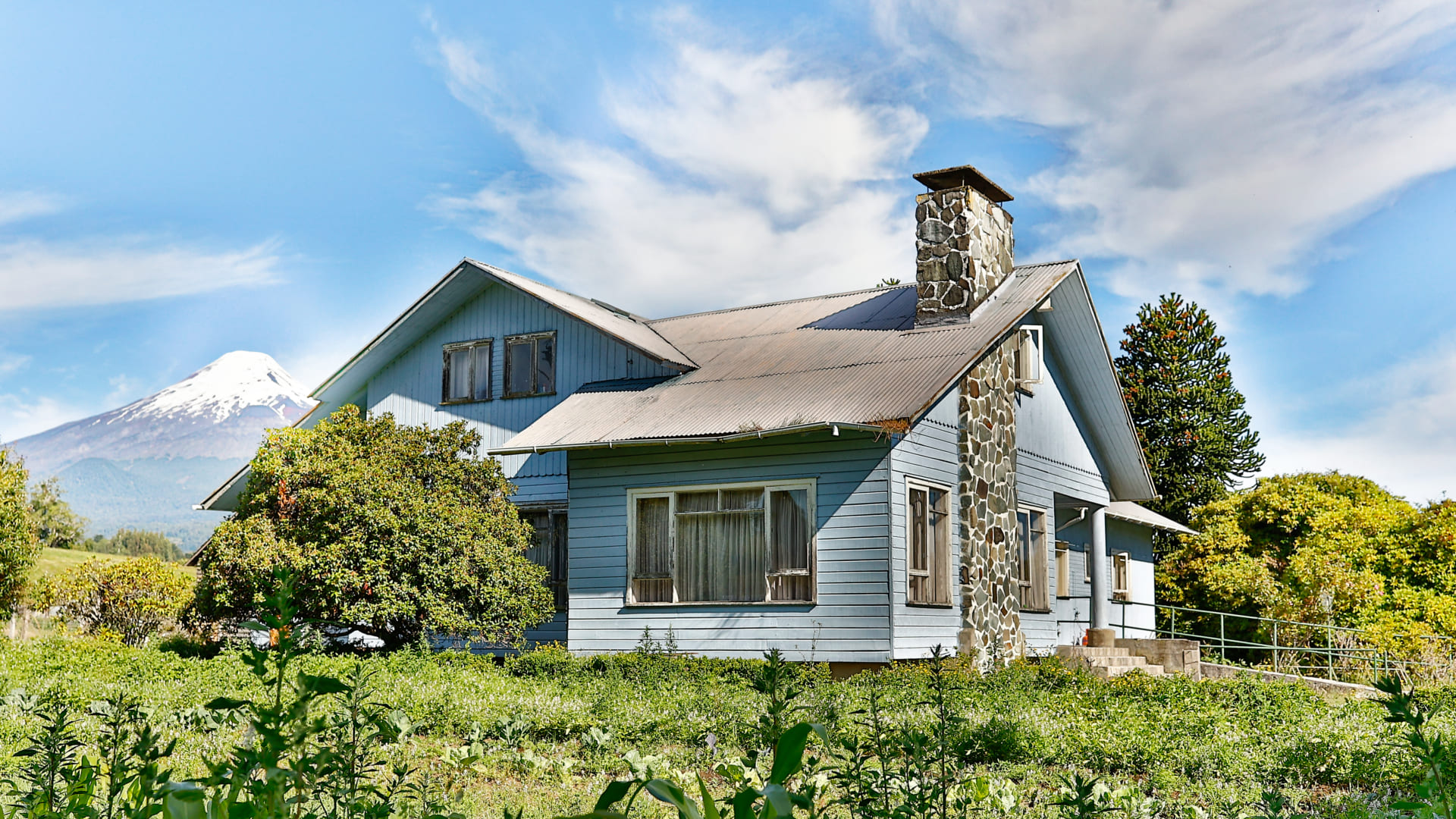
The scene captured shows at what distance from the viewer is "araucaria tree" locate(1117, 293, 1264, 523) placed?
29359 millimetres

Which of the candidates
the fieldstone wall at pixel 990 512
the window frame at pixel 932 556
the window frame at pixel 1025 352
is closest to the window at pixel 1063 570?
the fieldstone wall at pixel 990 512

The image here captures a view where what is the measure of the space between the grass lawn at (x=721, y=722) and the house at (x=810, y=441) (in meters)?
1.50

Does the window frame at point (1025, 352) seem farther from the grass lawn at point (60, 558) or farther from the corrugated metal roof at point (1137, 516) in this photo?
the grass lawn at point (60, 558)

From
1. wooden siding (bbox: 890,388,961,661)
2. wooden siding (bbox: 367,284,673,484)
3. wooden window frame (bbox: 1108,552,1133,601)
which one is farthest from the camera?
wooden window frame (bbox: 1108,552,1133,601)

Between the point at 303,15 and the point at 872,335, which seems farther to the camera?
the point at 303,15

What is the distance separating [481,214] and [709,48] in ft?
198

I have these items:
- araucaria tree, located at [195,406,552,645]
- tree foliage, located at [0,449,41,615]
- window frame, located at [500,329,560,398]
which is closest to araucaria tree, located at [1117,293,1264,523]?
window frame, located at [500,329,560,398]

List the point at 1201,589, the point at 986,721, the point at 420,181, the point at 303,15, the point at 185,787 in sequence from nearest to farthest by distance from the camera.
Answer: the point at 185,787, the point at 986,721, the point at 303,15, the point at 1201,589, the point at 420,181

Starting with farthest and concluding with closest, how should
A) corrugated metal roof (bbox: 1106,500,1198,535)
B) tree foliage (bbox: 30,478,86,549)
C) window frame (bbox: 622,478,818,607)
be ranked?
1. tree foliage (bbox: 30,478,86,549)
2. corrugated metal roof (bbox: 1106,500,1198,535)
3. window frame (bbox: 622,478,818,607)

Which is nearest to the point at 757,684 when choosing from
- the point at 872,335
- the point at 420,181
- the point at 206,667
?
the point at 206,667

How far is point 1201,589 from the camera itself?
25844 mm

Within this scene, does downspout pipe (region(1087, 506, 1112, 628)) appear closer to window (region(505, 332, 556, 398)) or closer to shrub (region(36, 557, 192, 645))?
window (region(505, 332, 556, 398))

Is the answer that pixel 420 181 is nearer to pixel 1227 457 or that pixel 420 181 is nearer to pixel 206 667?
pixel 1227 457

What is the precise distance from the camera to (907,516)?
14.2 metres
